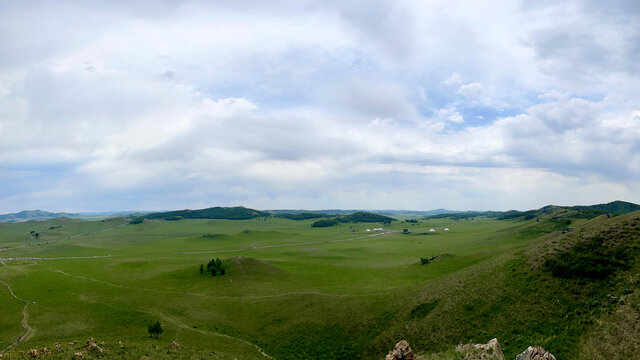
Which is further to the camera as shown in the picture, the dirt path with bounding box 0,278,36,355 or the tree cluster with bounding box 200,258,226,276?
the tree cluster with bounding box 200,258,226,276

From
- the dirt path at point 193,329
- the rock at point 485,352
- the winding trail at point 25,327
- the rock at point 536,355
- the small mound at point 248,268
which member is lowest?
the dirt path at point 193,329

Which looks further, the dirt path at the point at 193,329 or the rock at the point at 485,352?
the dirt path at the point at 193,329

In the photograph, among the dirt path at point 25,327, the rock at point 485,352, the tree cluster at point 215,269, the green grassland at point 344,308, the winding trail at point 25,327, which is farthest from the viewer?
the tree cluster at point 215,269

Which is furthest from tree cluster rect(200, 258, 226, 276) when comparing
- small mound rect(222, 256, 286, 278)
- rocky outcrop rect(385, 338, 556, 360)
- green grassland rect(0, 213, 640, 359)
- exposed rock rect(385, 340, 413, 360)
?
rocky outcrop rect(385, 338, 556, 360)

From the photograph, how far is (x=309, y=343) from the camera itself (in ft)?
169

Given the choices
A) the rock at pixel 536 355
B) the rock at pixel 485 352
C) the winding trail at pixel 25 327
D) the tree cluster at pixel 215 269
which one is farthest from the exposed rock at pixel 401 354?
the tree cluster at pixel 215 269

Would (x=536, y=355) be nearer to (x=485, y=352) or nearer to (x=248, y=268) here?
(x=485, y=352)

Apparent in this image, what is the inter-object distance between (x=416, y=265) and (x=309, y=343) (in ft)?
217

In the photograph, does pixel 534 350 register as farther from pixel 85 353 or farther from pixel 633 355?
pixel 85 353

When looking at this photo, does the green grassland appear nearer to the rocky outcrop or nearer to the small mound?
the small mound

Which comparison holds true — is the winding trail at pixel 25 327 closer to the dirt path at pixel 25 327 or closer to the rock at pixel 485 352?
the dirt path at pixel 25 327

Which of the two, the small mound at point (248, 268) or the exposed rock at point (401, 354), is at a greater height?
the exposed rock at point (401, 354)

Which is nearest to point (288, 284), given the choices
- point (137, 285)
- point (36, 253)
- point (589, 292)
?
point (137, 285)

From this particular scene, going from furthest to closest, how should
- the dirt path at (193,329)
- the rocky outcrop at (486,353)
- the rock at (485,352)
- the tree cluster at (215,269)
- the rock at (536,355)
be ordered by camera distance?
the tree cluster at (215,269)
the dirt path at (193,329)
the rock at (485,352)
the rocky outcrop at (486,353)
the rock at (536,355)
